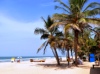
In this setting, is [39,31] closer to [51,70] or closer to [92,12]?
[51,70]

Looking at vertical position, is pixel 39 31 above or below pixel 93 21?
below

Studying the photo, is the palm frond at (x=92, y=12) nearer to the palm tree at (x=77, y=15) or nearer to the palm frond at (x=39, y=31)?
the palm tree at (x=77, y=15)

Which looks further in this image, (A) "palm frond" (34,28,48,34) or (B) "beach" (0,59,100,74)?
(A) "palm frond" (34,28,48,34)

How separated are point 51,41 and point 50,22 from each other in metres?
2.52

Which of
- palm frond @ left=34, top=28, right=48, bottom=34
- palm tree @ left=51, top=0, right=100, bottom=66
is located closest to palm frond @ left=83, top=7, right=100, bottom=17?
palm tree @ left=51, top=0, right=100, bottom=66

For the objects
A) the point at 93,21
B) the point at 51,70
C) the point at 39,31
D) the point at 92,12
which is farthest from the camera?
the point at 39,31

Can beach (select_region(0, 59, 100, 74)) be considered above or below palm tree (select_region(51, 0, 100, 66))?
below

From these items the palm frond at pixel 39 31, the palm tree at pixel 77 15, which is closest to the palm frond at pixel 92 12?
the palm tree at pixel 77 15

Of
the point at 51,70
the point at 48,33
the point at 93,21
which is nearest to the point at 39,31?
the point at 48,33

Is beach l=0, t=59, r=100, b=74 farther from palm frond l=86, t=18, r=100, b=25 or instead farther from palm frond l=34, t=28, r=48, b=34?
palm frond l=86, t=18, r=100, b=25

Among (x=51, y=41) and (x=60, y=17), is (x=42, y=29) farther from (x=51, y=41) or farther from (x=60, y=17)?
(x=60, y=17)

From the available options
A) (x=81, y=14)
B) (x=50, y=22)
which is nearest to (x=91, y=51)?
(x=50, y=22)

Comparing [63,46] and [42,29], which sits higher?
[42,29]

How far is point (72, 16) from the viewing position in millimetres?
22219
